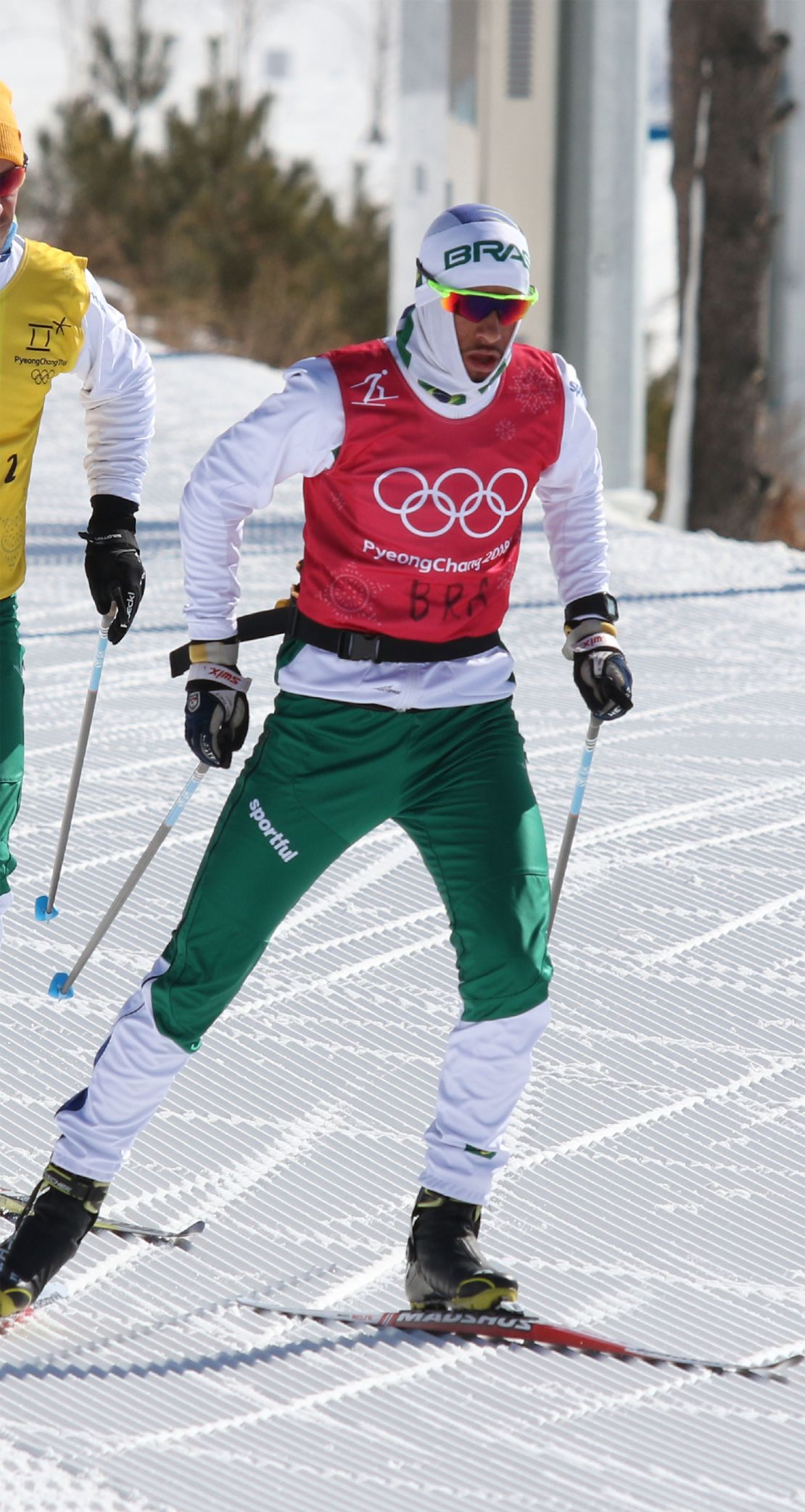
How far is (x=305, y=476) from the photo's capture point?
300 centimetres

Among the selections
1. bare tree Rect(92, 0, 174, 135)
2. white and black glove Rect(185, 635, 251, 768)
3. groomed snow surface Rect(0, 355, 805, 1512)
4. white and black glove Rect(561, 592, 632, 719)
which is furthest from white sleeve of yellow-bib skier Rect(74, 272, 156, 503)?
bare tree Rect(92, 0, 174, 135)

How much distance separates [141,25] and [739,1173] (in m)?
36.4

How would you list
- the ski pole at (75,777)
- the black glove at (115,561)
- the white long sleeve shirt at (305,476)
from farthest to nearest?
the ski pole at (75,777) < the black glove at (115,561) < the white long sleeve shirt at (305,476)

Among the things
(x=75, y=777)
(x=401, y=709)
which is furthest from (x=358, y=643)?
(x=75, y=777)

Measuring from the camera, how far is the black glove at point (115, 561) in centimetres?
362

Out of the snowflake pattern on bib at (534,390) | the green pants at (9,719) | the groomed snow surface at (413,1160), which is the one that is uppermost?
the snowflake pattern on bib at (534,390)

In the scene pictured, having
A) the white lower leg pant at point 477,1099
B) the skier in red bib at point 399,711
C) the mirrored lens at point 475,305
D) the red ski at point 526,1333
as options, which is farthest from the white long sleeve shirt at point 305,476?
the red ski at point 526,1333

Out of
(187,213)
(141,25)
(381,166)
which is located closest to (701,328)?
(187,213)

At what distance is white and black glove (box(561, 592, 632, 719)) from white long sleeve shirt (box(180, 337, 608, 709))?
0.52 ft

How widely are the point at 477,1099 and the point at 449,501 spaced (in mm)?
932

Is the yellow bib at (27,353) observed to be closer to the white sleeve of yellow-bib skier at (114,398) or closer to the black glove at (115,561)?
the white sleeve of yellow-bib skier at (114,398)

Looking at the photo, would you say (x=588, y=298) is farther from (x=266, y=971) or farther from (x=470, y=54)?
(x=266, y=971)

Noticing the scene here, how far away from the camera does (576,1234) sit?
132 inches

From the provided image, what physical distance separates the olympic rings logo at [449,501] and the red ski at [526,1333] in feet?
3.97
